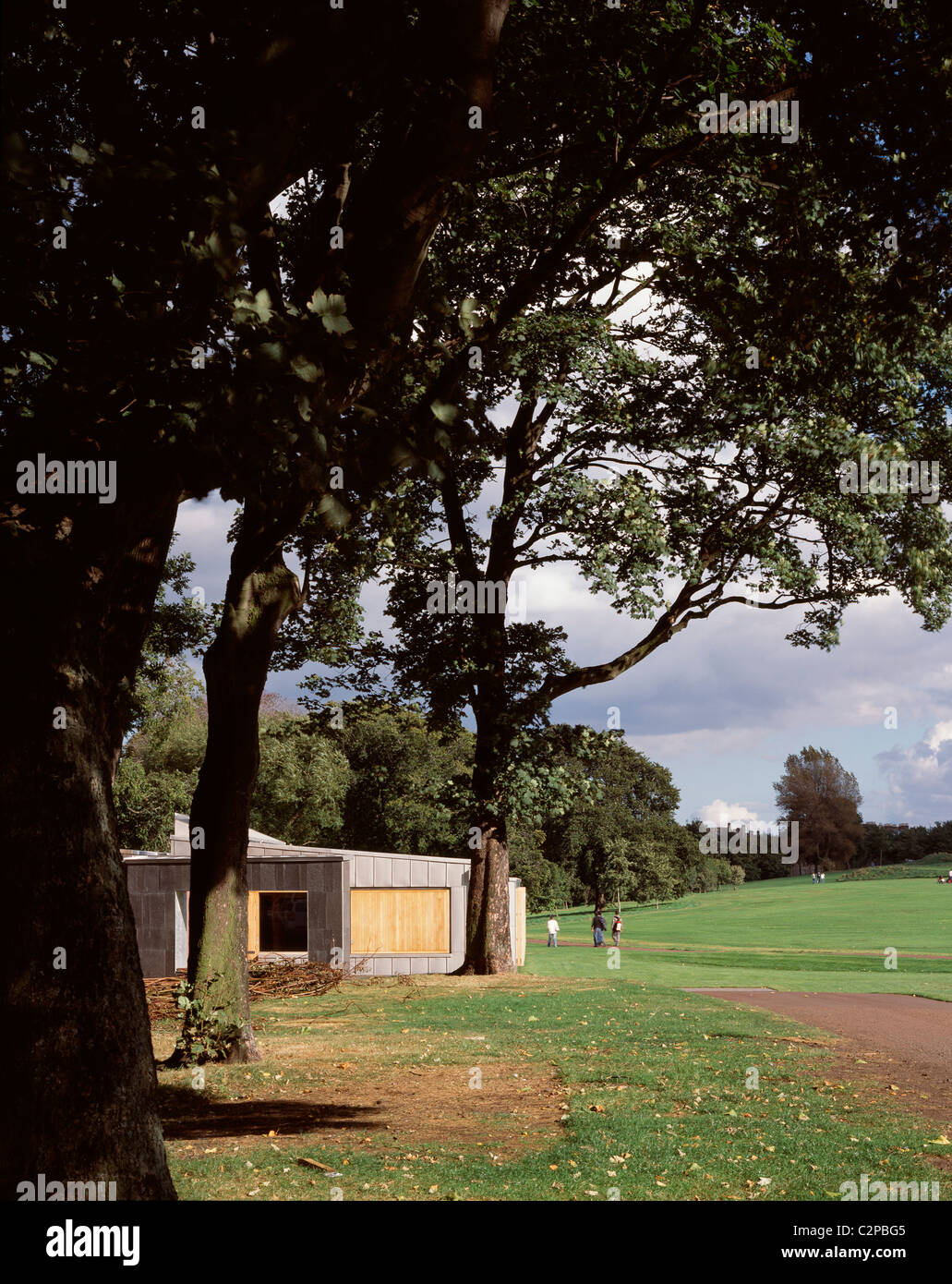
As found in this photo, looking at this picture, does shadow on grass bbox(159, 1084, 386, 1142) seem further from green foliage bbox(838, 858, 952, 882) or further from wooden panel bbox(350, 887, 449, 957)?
green foliage bbox(838, 858, 952, 882)

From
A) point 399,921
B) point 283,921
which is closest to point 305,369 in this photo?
point 283,921

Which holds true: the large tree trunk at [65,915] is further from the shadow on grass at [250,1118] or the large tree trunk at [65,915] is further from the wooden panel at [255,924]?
the wooden panel at [255,924]

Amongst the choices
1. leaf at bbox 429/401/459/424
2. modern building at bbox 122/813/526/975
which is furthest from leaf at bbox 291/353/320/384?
modern building at bbox 122/813/526/975

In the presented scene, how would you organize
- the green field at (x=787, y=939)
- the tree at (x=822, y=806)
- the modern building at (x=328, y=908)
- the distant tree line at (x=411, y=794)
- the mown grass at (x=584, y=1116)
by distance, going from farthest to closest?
the tree at (x=822, y=806) < the modern building at (x=328, y=908) < the green field at (x=787, y=939) < the distant tree line at (x=411, y=794) < the mown grass at (x=584, y=1116)

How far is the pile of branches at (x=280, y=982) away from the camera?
2466 centimetres

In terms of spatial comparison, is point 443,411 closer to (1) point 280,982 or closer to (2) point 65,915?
(2) point 65,915

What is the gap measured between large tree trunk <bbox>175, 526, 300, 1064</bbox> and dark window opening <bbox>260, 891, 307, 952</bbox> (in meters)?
16.9

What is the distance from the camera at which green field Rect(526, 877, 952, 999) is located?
28.7 m

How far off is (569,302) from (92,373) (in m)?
15.7

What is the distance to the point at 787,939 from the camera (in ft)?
163

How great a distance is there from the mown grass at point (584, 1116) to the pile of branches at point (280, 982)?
5.72 m

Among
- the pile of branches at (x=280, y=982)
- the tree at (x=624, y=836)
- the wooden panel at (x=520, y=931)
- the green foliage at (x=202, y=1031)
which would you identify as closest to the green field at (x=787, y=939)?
the wooden panel at (x=520, y=931)

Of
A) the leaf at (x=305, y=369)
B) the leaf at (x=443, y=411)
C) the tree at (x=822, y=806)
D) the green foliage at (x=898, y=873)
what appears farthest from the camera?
the tree at (x=822, y=806)

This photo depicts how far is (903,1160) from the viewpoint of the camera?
7.91 m
